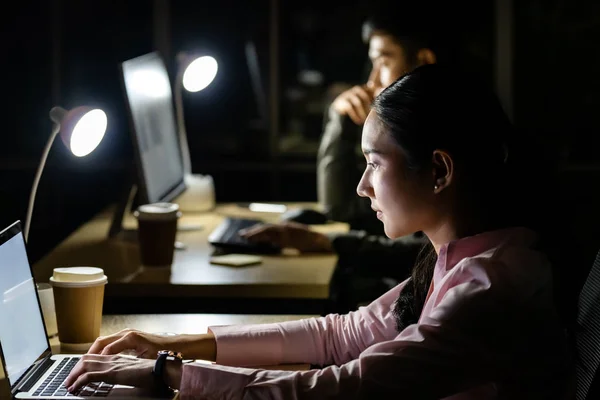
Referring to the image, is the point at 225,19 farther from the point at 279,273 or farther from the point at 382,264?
the point at 279,273

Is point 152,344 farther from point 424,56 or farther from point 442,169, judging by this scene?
point 424,56

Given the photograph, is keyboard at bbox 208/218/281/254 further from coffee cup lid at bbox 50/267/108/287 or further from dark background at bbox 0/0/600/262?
dark background at bbox 0/0/600/262

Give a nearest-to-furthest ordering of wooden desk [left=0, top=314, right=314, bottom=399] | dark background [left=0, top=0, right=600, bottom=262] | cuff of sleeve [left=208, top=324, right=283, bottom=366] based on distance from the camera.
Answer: cuff of sleeve [left=208, top=324, right=283, bottom=366]
wooden desk [left=0, top=314, right=314, bottom=399]
dark background [left=0, top=0, right=600, bottom=262]

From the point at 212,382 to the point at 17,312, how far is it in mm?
368

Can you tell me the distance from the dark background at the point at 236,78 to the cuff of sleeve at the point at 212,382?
3.88 metres

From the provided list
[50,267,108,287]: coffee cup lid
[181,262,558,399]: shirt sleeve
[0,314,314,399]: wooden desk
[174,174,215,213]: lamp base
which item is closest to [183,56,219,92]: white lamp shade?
[174,174,215,213]: lamp base

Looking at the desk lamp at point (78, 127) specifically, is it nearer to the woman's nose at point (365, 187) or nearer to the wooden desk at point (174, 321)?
the wooden desk at point (174, 321)

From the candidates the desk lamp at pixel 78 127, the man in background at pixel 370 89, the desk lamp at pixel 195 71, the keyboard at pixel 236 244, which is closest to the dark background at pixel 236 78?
the man in background at pixel 370 89

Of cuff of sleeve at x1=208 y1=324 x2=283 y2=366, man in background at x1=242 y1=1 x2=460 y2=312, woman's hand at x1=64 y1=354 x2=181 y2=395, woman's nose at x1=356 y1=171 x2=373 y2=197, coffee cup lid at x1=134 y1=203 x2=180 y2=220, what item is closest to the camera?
woman's hand at x1=64 y1=354 x2=181 y2=395

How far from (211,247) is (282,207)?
2.63ft

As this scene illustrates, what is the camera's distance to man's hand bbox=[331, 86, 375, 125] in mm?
3381

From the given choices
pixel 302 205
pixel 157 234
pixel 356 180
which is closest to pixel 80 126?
pixel 157 234

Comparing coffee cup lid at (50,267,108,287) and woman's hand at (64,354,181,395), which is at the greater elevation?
coffee cup lid at (50,267,108,287)

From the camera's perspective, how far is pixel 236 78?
536 cm
